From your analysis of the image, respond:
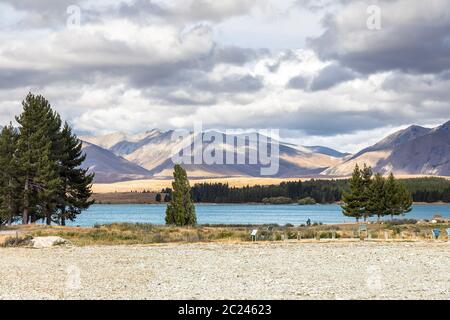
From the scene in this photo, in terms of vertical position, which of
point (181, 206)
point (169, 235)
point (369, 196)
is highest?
point (369, 196)

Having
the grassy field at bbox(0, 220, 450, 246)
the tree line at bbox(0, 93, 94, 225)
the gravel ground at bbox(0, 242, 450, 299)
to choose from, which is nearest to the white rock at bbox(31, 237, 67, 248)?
the grassy field at bbox(0, 220, 450, 246)

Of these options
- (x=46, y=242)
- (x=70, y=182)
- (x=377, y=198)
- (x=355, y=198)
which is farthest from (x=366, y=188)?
(x=46, y=242)

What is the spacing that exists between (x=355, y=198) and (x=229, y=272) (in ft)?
214

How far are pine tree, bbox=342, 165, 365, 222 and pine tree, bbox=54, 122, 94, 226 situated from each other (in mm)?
35951

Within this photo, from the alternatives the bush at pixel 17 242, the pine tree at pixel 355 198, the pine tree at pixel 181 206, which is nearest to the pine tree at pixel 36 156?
the pine tree at pixel 181 206

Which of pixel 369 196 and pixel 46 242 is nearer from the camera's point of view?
pixel 46 242

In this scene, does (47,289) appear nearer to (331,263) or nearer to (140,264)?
(140,264)

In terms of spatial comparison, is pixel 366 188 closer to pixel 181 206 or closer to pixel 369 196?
pixel 369 196

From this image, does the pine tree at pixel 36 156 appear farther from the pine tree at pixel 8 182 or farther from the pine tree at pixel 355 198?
the pine tree at pixel 355 198

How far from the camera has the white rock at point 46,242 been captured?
45656 mm

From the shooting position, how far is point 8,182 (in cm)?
6731

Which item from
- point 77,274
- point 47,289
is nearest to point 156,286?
point 47,289

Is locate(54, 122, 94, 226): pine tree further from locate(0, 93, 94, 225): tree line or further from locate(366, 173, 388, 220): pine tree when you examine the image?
locate(366, 173, 388, 220): pine tree
